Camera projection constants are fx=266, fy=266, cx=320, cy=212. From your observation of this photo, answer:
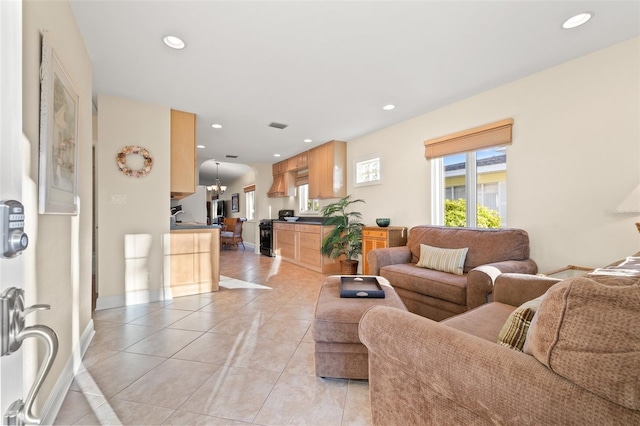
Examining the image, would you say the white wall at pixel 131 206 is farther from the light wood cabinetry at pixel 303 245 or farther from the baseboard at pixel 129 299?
the light wood cabinetry at pixel 303 245

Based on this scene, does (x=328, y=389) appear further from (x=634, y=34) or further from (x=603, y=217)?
(x=634, y=34)

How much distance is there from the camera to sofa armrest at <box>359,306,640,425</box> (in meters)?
0.66

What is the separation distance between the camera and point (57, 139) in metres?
1.48

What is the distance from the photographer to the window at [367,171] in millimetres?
4457

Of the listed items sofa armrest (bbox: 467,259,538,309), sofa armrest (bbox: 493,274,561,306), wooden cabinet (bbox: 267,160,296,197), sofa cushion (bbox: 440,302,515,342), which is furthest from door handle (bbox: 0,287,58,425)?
wooden cabinet (bbox: 267,160,296,197)

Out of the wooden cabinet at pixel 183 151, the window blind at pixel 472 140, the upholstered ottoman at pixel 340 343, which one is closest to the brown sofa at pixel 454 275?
the window blind at pixel 472 140

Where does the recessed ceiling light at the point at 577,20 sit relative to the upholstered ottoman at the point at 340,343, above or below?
above

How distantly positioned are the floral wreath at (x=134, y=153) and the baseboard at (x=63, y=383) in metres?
1.73

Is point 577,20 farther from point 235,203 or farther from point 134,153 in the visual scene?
point 235,203

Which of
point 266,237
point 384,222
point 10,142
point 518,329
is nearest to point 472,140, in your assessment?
point 384,222

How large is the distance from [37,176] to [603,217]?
12.7ft

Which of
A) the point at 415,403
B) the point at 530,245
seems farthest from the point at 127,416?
the point at 530,245

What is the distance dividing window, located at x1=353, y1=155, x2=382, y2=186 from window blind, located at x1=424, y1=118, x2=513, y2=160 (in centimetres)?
97

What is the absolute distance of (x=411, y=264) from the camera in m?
3.22
